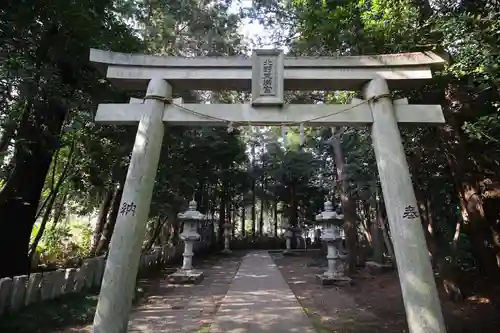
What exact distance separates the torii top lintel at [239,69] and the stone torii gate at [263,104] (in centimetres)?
1

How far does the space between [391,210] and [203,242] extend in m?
19.6

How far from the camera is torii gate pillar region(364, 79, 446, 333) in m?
3.79

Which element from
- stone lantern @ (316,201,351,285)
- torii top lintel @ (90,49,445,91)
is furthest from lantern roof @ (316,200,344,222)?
torii top lintel @ (90,49,445,91)

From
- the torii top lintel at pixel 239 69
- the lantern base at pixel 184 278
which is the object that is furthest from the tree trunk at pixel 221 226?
the torii top lintel at pixel 239 69

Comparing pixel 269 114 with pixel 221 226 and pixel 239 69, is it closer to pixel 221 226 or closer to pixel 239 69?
pixel 239 69

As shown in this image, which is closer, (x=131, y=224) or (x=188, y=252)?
(x=131, y=224)

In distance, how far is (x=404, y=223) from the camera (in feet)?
13.6

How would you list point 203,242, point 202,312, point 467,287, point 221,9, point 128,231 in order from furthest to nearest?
1. point 203,242
2. point 221,9
3. point 467,287
4. point 202,312
5. point 128,231

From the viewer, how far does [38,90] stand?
4.96m

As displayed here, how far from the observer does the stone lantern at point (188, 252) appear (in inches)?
441

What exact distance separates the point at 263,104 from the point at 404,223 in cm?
237

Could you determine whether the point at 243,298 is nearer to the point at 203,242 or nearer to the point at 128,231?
the point at 128,231

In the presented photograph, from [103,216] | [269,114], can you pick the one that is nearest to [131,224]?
[269,114]

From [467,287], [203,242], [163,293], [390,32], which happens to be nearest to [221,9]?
[390,32]
